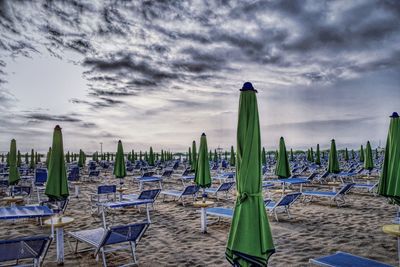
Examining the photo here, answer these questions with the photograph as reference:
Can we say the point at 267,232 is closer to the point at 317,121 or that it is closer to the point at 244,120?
the point at 244,120

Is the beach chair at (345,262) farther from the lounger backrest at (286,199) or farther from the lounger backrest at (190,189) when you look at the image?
the lounger backrest at (190,189)

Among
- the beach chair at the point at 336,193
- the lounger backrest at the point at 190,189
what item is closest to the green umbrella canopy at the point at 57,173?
the lounger backrest at the point at 190,189

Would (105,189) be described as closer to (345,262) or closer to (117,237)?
(117,237)

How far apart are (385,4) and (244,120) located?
11175mm

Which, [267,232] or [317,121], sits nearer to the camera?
[267,232]

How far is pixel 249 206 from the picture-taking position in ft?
11.0

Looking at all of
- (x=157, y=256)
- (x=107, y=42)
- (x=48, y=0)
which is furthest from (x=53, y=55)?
(x=157, y=256)

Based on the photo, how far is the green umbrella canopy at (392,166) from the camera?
4430mm

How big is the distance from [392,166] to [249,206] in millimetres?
2587

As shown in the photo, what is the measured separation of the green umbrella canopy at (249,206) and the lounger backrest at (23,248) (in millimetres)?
2450

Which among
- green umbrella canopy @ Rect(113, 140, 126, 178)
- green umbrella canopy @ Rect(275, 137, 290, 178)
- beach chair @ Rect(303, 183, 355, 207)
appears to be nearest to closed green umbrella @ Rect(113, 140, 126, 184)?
green umbrella canopy @ Rect(113, 140, 126, 178)

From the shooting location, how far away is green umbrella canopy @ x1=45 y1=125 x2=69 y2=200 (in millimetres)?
5477

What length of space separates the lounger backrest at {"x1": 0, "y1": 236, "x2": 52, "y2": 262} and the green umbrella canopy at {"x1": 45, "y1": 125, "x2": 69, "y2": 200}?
1508 millimetres

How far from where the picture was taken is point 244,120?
356 centimetres
